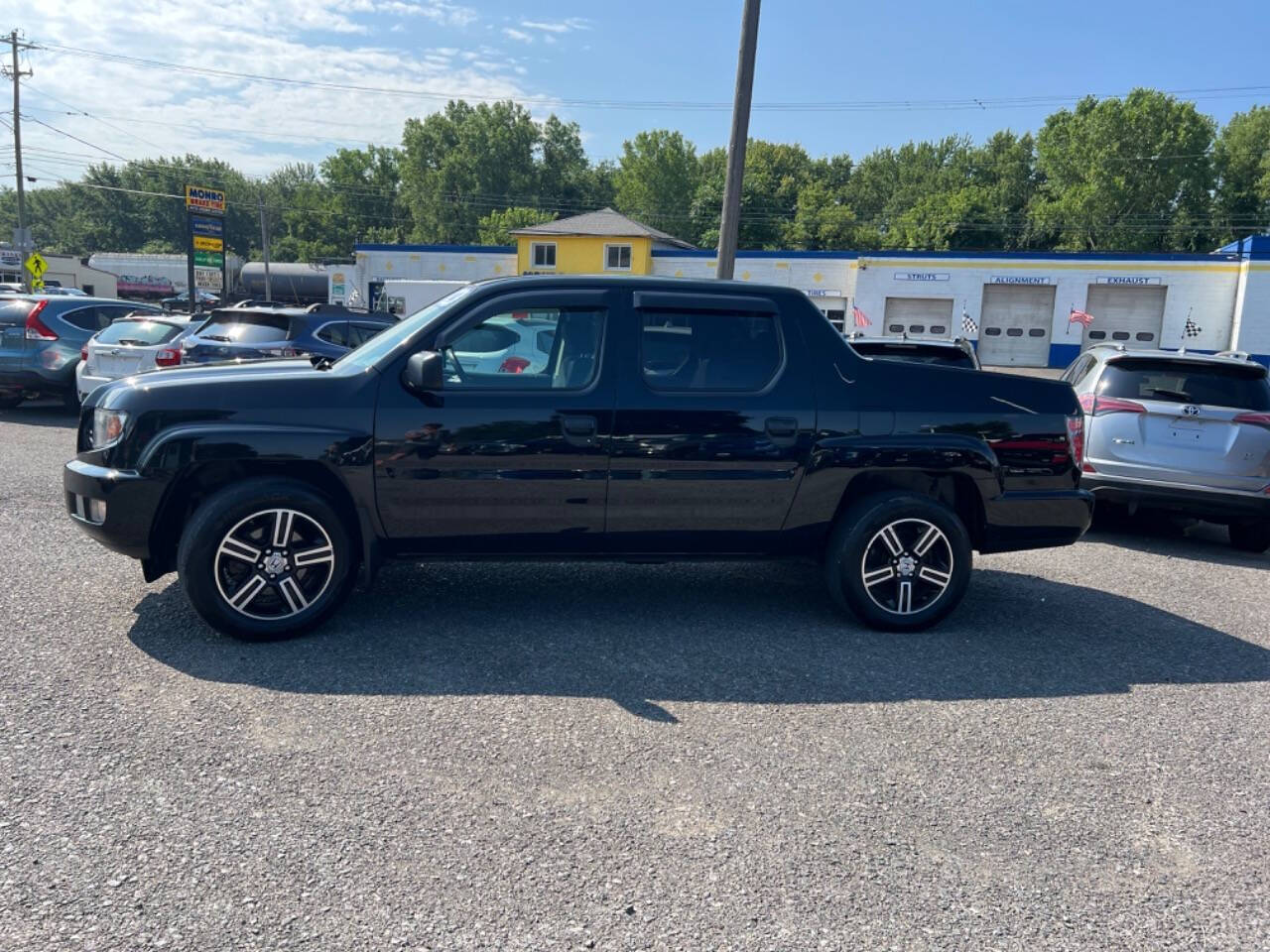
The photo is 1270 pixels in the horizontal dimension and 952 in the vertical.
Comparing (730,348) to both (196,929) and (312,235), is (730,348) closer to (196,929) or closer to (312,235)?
(196,929)

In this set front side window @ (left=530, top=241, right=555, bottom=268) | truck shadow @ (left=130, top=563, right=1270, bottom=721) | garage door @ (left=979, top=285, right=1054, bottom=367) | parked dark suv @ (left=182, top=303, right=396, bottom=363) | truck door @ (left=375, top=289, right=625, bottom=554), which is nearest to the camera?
truck shadow @ (left=130, top=563, right=1270, bottom=721)

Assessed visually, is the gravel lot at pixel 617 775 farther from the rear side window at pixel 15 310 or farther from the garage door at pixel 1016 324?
the garage door at pixel 1016 324

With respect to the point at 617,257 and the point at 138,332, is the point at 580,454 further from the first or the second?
the point at 617,257

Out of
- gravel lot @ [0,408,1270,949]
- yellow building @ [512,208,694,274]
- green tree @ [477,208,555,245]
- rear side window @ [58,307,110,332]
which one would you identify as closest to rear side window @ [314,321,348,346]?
rear side window @ [58,307,110,332]

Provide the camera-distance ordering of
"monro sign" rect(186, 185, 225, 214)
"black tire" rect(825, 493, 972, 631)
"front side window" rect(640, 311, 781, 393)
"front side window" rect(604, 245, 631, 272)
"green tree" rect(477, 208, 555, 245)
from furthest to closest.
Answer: "green tree" rect(477, 208, 555, 245), "front side window" rect(604, 245, 631, 272), "monro sign" rect(186, 185, 225, 214), "black tire" rect(825, 493, 972, 631), "front side window" rect(640, 311, 781, 393)

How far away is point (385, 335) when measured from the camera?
5.23m

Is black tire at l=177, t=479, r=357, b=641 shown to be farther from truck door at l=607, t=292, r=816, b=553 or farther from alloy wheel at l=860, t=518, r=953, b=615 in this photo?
alloy wheel at l=860, t=518, r=953, b=615

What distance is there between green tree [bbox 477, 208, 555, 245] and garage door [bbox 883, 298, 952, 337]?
32.8m

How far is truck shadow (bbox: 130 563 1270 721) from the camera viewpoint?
4.37 m

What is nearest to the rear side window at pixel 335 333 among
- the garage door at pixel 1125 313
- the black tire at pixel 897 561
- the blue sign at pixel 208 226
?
the black tire at pixel 897 561

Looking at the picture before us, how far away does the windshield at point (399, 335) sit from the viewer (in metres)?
4.89

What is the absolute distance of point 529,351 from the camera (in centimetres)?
495

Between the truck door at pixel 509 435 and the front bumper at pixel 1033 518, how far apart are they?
228cm

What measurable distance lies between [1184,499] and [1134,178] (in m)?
74.2
